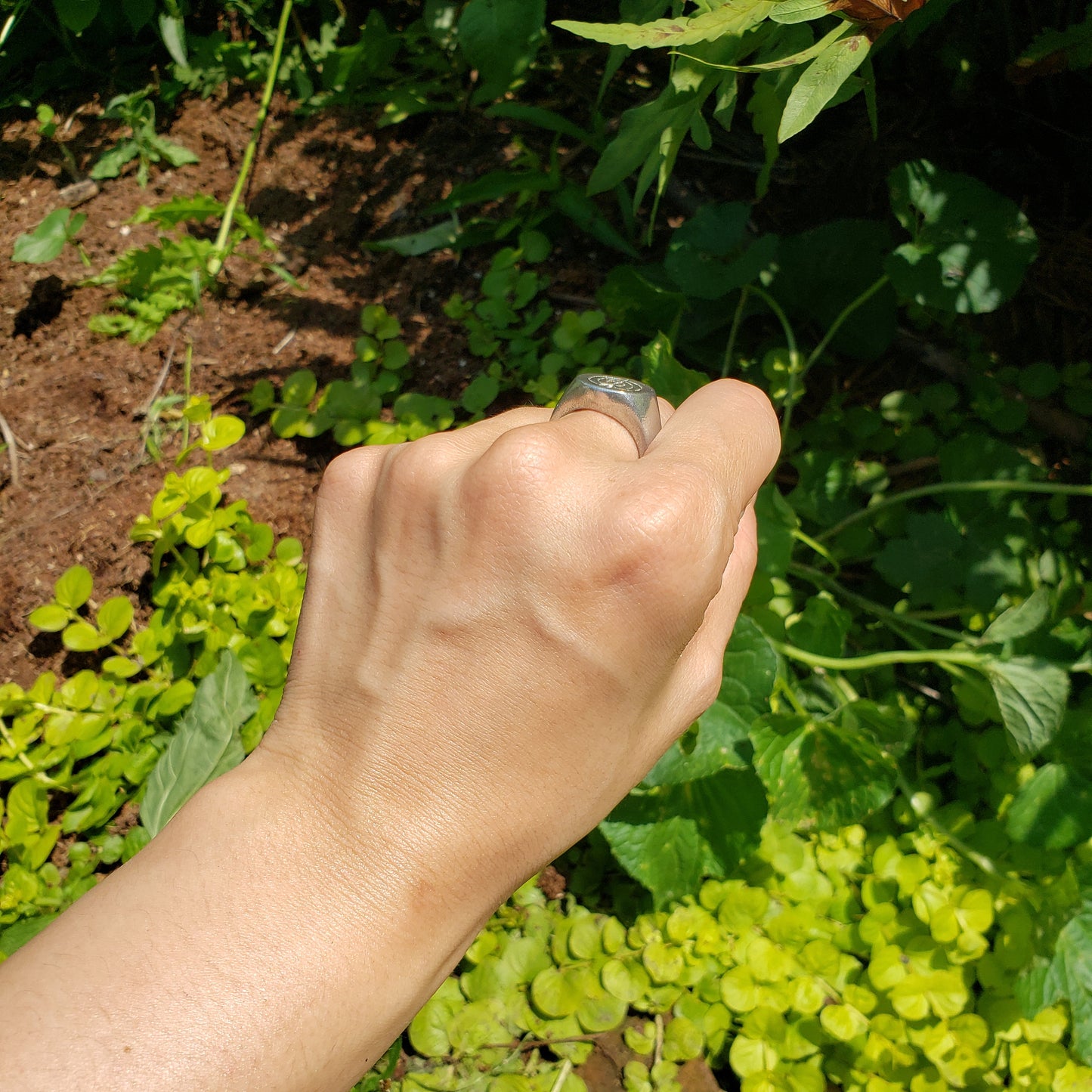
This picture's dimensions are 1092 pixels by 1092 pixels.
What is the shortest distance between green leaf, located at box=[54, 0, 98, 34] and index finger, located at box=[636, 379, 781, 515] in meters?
2.49

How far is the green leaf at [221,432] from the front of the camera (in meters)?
1.94

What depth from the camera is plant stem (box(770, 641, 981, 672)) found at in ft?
5.28

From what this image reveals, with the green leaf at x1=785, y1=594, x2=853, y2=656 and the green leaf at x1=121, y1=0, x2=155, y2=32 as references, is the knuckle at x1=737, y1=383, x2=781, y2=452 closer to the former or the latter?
the green leaf at x1=785, y1=594, x2=853, y2=656

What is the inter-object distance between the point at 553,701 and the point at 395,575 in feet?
0.78

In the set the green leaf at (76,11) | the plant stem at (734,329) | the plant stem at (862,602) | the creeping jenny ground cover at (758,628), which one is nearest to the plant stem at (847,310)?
the creeping jenny ground cover at (758,628)

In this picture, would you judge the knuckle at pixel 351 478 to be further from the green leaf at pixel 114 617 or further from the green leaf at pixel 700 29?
the green leaf at pixel 114 617

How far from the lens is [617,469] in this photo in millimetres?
909

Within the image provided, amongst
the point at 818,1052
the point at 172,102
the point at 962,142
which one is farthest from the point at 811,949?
the point at 172,102

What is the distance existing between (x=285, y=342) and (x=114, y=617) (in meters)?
0.90

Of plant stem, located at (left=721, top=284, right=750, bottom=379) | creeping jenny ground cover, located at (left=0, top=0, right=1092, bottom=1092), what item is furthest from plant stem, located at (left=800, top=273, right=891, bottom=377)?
plant stem, located at (left=721, top=284, right=750, bottom=379)

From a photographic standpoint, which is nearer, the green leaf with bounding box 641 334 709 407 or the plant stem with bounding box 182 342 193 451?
the green leaf with bounding box 641 334 709 407

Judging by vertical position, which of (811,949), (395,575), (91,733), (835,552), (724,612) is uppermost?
(395,575)

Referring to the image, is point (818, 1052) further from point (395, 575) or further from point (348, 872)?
point (395, 575)

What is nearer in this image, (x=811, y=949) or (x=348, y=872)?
(x=348, y=872)
